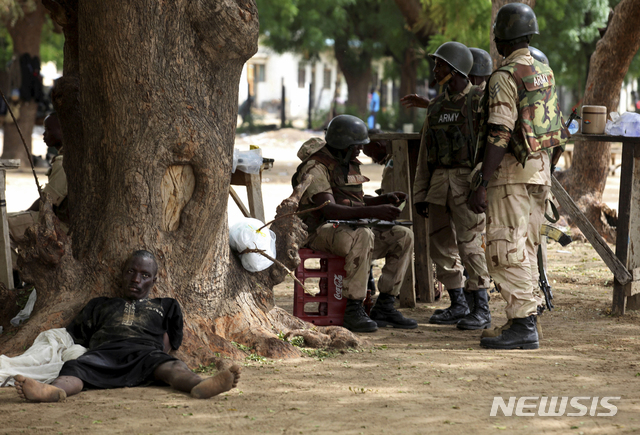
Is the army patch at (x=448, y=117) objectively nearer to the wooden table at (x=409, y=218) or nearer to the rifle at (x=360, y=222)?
the wooden table at (x=409, y=218)

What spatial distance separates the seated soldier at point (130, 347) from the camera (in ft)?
11.9

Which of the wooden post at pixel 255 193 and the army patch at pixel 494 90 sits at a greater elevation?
the army patch at pixel 494 90

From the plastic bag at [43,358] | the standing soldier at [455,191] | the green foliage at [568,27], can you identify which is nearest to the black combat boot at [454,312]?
the standing soldier at [455,191]

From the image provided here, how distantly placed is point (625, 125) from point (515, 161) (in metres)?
1.58

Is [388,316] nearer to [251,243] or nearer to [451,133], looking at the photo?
[251,243]

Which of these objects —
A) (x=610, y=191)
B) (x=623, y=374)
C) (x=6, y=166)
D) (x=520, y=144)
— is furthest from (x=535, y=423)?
(x=610, y=191)

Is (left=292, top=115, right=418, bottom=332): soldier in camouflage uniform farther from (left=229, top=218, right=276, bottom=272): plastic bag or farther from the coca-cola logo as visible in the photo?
(left=229, top=218, right=276, bottom=272): plastic bag

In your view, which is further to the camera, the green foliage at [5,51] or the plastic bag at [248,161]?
the green foliage at [5,51]

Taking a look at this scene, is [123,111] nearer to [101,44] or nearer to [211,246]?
[101,44]

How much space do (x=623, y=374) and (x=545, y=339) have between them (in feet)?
3.04

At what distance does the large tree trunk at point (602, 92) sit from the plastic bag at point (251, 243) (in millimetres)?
6232

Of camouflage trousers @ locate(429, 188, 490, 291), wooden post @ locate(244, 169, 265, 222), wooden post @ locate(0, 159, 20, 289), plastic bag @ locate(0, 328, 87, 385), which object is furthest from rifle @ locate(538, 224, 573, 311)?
wooden post @ locate(0, 159, 20, 289)

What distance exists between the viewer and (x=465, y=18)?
47.2 feet

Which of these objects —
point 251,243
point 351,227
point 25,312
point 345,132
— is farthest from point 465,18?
point 25,312
